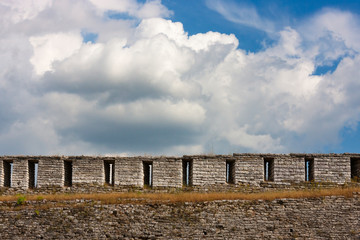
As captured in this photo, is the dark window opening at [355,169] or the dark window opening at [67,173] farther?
the dark window opening at [67,173]

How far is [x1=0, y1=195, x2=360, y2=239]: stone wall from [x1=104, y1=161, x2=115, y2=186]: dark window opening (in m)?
3.62

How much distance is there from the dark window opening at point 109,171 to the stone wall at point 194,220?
142 inches

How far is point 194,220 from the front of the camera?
Answer: 2052cm

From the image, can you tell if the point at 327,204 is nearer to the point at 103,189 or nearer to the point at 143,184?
the point at 143,184

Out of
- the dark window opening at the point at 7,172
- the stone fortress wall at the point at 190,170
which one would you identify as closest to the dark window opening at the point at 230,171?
the stone fortress wall at the point at 190,170

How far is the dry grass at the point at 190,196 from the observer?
2141cm

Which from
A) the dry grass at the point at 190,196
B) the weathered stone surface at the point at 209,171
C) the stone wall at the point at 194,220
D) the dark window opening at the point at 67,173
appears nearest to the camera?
the stone wall at the point at 194,220

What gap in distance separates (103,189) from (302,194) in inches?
371

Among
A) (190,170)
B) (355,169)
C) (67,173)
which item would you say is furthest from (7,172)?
(355,169)

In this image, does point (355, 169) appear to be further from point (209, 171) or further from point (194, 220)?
point (194, 220)

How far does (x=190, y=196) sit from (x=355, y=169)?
8.59 meters

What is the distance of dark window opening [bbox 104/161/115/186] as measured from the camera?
2503 centimetres

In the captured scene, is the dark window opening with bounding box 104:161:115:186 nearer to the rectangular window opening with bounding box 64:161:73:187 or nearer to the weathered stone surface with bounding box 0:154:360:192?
the weathered stone surface with bounding box 0:154:360:192

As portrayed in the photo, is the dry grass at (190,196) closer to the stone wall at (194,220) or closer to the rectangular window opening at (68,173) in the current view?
the stone wall at (194,220)
